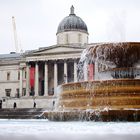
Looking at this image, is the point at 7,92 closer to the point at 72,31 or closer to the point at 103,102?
the point at 72,31

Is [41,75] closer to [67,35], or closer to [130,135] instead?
[67,35]

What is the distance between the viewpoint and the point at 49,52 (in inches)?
2302

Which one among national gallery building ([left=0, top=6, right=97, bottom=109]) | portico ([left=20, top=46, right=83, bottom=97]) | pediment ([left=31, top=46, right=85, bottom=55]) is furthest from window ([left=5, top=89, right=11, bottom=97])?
pediment ([left=31, top=46, right=85, bottom=55])

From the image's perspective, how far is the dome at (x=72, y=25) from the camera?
65062 mm

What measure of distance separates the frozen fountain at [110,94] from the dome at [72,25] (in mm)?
49293

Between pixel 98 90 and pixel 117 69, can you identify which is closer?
pixel 98 90

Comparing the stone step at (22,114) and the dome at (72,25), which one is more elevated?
the dome at (72,25)

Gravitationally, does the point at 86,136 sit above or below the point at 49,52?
below

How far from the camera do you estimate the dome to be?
213 ft

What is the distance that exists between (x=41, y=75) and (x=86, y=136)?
5676 cm

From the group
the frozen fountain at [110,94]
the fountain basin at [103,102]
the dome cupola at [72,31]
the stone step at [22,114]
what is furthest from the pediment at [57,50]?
the fountain basin at [103,102]

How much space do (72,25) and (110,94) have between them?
52.9 metres

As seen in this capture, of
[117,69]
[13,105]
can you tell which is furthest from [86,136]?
[13,105]

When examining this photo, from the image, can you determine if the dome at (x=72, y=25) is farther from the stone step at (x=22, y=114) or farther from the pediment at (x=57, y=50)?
the stone step at (x=22, y=114)
